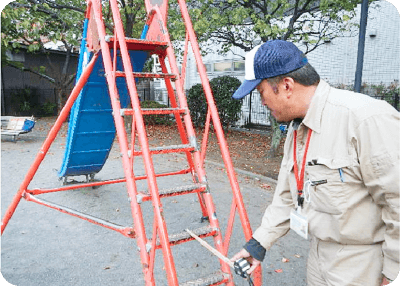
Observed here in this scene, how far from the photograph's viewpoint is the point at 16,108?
17109 millimetres

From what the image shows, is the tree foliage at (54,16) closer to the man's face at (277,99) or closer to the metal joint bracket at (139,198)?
the metal joint bracket at (139,198)

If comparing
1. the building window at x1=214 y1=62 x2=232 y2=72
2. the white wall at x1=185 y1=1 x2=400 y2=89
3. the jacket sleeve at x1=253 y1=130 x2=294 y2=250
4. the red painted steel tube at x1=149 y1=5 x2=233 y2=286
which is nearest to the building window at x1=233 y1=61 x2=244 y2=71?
the building window at x1=214 y1=62 x2=232 y2=72

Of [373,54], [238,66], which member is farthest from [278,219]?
[238,66]

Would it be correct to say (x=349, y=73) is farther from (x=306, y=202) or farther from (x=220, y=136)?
(x=306, y=202)

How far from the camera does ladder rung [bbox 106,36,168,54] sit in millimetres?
3136

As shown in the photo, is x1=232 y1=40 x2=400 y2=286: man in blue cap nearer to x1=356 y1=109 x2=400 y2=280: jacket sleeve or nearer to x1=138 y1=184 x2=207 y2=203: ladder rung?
x1=356 y1=109 x2=400 y2=280: jacket sleeve

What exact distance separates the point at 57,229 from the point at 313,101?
4.04m

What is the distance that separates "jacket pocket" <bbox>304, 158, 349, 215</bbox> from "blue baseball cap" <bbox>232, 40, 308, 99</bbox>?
0.48m

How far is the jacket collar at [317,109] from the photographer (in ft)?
5.11

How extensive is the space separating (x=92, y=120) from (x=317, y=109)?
3.56 metres

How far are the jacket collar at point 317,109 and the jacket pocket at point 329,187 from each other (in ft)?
0.56

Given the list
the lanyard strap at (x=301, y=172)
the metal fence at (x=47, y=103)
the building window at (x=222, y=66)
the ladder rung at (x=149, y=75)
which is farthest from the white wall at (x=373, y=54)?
the lanyard strap at (x=301, y=172)

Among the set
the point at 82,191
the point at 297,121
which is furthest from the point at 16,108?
the point at 297,121

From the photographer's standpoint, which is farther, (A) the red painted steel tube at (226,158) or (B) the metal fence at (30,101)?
(B) the metal fence at (30,101)
